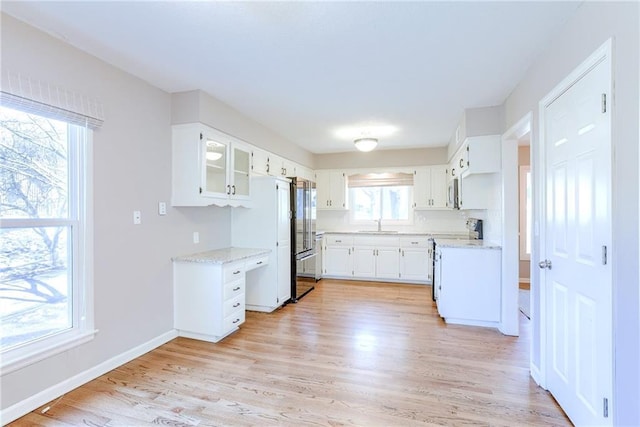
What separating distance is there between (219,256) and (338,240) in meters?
2.92

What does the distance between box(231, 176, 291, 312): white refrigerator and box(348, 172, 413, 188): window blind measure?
2479 millimetres

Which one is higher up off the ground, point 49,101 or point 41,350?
point 49,101

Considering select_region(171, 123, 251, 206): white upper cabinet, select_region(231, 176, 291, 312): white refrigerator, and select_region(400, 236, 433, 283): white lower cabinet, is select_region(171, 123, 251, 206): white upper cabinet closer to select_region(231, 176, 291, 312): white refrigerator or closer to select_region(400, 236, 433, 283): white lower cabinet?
select_region(231, 176, 291, 312): white refrigerator

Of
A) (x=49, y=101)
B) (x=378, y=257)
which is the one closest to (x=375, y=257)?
(x=378, y=257)

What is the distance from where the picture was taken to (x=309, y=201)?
5012 mm

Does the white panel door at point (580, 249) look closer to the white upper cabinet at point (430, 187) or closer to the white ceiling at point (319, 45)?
the white ceiling at point (319, 45)

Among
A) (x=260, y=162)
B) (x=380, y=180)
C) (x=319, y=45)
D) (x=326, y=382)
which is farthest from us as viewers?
(x=380, y=180)

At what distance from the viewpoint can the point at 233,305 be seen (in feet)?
10.6

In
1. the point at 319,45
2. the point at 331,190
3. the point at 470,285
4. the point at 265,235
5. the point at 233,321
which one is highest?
the point at 319,45

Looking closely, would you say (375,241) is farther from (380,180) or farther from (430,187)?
(430,187)

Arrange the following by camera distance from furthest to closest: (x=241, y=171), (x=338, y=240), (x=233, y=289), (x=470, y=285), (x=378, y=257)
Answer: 1. (x=338, y=240)
2. (x=378, y=257)
3. (x=241, y=171)
4. (x=470, y=285)
5. (x=233, y=289)

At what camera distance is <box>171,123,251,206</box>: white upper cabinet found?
3.11 metres

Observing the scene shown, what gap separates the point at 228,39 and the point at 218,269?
6.59ft

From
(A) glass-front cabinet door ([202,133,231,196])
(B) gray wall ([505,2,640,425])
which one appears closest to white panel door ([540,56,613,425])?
(B) gray wall ([505,2,640,425])
